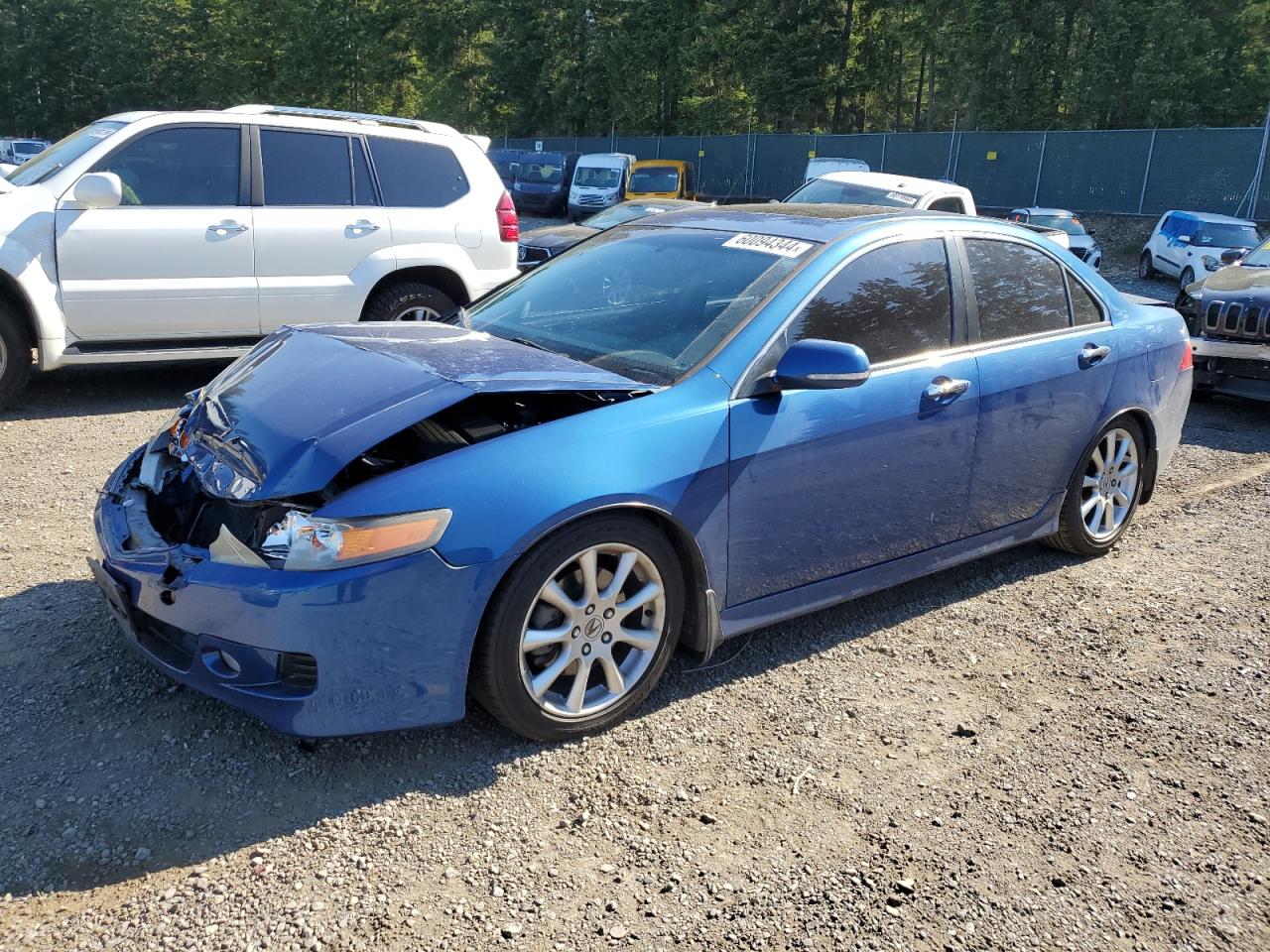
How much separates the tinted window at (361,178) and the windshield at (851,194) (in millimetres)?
4677

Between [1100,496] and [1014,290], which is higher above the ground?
[1014,290]

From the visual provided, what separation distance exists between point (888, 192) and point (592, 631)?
9037 mm

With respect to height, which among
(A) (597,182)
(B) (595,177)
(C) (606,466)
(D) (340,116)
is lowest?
(A) (597,182)

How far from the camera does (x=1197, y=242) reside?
19516 millimetres

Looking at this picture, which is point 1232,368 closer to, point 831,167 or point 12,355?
point 12,355

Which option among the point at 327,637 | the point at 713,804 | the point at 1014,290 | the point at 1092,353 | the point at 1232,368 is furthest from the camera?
the point at 1232,368

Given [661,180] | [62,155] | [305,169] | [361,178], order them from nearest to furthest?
[62,155]
[305,169]
[361,178]
[661,180]

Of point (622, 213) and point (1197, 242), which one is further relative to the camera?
point (1197, 242)

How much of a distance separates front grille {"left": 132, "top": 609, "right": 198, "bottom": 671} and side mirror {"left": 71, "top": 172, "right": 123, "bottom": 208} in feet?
14.4

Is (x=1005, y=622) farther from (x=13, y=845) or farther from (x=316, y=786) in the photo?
(x=13, y=845)

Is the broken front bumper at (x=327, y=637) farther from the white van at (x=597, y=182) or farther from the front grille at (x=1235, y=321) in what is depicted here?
the white van at (x=597, y=182)

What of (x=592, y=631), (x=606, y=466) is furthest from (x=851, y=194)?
(x=592, y=631)

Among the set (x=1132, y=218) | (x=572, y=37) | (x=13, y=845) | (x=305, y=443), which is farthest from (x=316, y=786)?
(x=572, y=37)

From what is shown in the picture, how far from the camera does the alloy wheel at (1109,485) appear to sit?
4.92m
